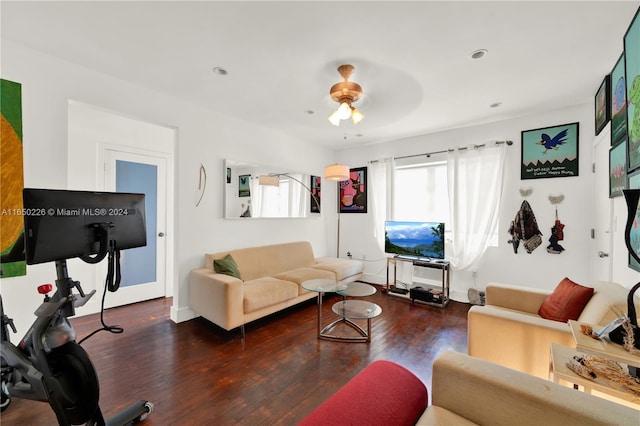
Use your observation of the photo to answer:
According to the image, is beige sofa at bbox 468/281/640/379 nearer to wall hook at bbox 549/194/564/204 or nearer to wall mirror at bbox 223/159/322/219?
wall hook at bbox 549/194/564/204

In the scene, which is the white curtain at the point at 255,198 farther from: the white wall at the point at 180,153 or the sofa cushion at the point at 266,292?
the sofa cushion at the point at 266,292

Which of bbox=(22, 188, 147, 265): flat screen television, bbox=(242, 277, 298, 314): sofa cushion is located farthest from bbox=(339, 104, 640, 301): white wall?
bbox=(22, 188, 147, 265): flat screen television

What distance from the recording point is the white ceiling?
1.72 m

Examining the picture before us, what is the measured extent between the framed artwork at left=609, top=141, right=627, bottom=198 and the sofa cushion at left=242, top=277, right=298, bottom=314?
3115 mm

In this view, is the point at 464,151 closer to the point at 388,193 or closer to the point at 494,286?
the point at 388,193

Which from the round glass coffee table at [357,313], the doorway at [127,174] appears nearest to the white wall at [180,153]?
the doorway at [127,174]

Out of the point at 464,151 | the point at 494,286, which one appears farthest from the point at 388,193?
the point at 494,286

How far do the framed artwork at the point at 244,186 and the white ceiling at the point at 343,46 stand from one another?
103cm

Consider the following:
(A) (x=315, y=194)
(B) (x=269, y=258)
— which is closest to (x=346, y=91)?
(B) (x=269, y=258)

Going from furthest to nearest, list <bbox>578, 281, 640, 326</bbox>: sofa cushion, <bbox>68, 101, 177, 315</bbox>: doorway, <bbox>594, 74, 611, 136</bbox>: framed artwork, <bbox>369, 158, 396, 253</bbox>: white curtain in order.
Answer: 1. <bbox>369, 158, 396, 253</bbox>: white curtain
2. <bbox>68, 101, 177, 315</bbox>: doorway
3. <bbox>594, 74, 611, 136</bbox>: framed artwork
4. <bbox>578, 281, 640, 326</bbox>: sofa cushion

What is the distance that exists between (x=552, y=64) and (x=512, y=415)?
2.76 m

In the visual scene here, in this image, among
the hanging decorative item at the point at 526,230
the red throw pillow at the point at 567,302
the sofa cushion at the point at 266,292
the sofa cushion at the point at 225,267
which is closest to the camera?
the red throw pillow at the point at 567,302

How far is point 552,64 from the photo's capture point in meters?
2.30

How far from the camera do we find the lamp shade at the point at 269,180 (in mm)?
4004
